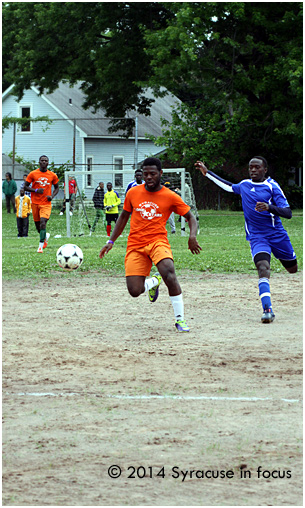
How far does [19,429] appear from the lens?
5016 mm

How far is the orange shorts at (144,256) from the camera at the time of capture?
8.68 m

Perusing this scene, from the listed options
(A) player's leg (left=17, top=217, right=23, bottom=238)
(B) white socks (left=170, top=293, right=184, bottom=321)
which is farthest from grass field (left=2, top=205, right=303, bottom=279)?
(B) white socks (left=170, top=293, right=184, bottom=321)

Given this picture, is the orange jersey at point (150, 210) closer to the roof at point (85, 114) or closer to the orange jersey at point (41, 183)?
the orange jersey at point (41, 183)

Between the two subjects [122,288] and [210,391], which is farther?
[122,288]

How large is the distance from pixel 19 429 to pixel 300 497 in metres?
1.99

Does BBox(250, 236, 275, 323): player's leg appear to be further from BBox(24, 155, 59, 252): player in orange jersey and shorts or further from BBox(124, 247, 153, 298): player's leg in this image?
BBox(24, 155, 59, 252): player in orange jersey and shorts

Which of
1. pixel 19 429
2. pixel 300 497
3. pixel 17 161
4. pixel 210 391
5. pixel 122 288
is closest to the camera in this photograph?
pixel 300 497

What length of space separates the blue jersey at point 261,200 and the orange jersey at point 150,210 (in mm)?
1070

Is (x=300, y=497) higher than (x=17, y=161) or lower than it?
lower

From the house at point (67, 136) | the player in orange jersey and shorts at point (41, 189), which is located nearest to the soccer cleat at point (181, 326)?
the player in orange jersey and shorts at point (41, 189)

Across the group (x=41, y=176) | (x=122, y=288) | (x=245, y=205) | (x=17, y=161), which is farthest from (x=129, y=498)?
(x=17, y=161)

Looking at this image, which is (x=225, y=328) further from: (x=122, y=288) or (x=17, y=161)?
(x=17, y=161)

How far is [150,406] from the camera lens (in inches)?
218

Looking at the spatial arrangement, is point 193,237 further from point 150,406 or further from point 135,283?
point 150,406
